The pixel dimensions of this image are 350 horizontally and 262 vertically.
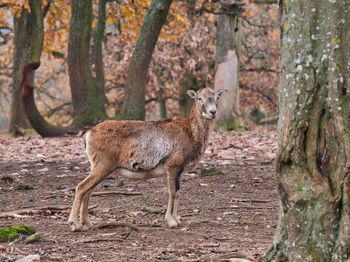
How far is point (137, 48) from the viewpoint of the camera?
69.5ft

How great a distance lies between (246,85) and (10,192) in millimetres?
28127

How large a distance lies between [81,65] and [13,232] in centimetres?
1319

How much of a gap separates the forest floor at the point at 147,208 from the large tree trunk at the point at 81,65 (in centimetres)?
379

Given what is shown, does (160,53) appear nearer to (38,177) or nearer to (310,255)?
(38,177)

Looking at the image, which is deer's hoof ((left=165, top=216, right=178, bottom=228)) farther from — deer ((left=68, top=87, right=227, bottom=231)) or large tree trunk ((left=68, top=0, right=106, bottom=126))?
large tree trunk ((left=68, top=0, right=106, bottom=126))

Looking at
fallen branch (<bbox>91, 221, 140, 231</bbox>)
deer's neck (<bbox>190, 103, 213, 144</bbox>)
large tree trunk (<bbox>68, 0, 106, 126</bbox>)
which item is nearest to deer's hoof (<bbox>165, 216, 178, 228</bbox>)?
fallen branch (<bbox>91, 221, 140, 231</bbox>)

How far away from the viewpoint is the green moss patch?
8953 mm

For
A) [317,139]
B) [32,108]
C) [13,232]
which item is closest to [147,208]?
[13,232]

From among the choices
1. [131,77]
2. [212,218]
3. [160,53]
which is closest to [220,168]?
[212,218]

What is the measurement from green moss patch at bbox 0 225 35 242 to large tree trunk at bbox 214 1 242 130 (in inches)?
595

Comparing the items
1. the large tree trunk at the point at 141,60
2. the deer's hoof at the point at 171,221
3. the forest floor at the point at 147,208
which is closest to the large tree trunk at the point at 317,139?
the forest floor at the point at 147,208

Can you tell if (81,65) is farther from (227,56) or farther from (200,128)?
(200,128)

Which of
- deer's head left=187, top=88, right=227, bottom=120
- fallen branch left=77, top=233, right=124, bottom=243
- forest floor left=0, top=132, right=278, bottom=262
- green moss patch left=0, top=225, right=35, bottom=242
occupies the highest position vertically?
deer's head left=187, top=88, right=227, bottom=120

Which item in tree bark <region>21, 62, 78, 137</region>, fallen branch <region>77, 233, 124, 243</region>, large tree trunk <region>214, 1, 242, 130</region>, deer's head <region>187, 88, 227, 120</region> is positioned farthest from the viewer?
large tree trunk <region>214, 1, 242, 130</region>
